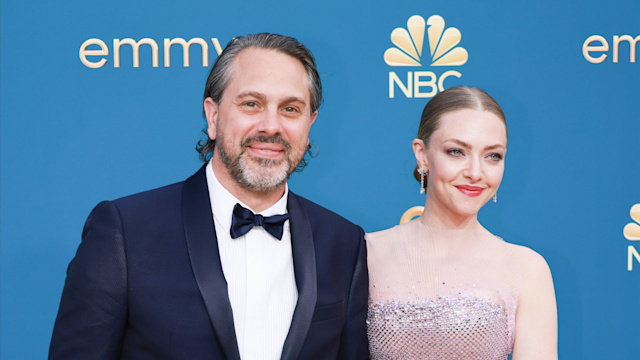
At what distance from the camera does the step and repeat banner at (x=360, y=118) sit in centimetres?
262

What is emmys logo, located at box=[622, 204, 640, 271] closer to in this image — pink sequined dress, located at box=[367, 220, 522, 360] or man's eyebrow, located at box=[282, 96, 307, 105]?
pink sequined dress, located at box=[367, 220, 522, 360]

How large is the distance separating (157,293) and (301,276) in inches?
14.3

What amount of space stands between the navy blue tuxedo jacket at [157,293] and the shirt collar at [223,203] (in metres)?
0.04

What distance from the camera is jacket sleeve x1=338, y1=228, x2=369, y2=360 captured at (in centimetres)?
189

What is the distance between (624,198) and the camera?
8.83 feet

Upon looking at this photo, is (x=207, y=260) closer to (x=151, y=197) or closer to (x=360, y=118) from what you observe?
(x=151, y=197)

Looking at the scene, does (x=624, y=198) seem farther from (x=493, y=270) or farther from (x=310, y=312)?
(x=310, y=312)

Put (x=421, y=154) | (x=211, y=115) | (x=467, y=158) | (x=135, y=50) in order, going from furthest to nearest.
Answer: (x=135, y=50) < (x=421, y=154) < (x=467, y=158) < (x=211, y=115)

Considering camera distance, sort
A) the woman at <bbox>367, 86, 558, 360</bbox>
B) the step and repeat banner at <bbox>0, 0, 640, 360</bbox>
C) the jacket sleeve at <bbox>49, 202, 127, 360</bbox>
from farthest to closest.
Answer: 1. the step and repeat banner at <bbox>0, 0, 640, 360</bbox>
2. the woman at <bbox>367, 86, 558, 360</bbox>
3. the jacket sleeve at <bbox>49, 202, 127, 360</bbox>

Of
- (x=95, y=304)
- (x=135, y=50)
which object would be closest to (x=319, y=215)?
(x=95, y=304)

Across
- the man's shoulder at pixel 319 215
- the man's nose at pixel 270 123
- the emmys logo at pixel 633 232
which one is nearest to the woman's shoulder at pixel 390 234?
the man's shoulder at pixel 319 215

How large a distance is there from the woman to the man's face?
0.52 metres

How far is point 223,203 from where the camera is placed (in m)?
1.74

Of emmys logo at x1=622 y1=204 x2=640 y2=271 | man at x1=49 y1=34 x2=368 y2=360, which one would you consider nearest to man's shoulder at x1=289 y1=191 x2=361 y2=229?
man at x1=49 y1=34 x2=368 y2=360
